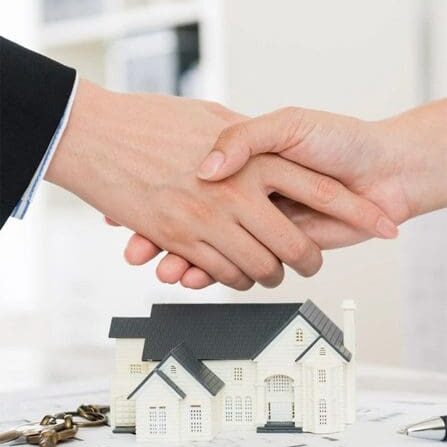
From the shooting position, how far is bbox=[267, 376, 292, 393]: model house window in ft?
2.99

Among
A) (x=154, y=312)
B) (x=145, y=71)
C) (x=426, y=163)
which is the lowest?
(x=154, y=312)

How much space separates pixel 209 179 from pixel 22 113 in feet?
0.77

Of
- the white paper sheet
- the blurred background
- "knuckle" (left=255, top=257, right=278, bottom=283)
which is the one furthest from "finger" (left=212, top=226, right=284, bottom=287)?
the blurred background

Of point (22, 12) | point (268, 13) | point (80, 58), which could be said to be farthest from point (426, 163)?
point (22, 12)

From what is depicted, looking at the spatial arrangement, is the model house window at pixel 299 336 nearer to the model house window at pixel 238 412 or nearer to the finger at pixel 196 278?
the model house window at pixel 238 412

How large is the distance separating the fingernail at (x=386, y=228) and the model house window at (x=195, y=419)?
43 centimetres

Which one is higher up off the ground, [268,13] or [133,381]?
[268,13]

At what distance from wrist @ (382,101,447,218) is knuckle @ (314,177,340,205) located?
3.9 inches

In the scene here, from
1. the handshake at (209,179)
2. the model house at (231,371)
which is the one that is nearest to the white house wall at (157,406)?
the model house at (231,371)

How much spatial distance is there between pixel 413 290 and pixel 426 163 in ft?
2.78

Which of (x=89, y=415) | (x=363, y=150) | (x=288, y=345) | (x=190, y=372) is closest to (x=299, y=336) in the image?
(x=288, y=345)

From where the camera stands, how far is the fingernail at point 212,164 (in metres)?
1.09

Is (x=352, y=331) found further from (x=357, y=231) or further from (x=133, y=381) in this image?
(x=357, y=231)

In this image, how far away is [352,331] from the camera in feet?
3.06
